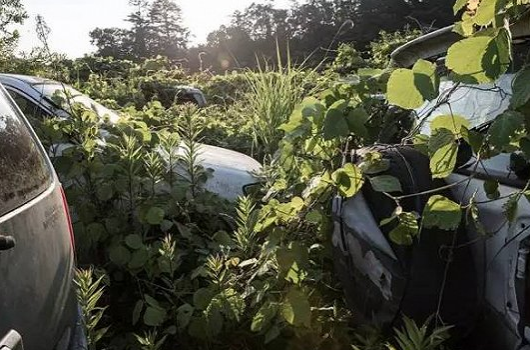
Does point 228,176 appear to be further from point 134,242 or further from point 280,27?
point 280,27

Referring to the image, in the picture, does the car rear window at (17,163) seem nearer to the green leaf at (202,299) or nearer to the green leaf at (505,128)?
the green leaf at (202,299)

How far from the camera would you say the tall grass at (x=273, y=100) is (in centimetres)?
618

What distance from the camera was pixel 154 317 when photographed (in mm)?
3137

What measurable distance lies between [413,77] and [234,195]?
2689mm

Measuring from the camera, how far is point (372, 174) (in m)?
2.72

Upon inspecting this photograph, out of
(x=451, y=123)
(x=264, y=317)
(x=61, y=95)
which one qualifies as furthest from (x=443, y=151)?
(x=61, y=95)

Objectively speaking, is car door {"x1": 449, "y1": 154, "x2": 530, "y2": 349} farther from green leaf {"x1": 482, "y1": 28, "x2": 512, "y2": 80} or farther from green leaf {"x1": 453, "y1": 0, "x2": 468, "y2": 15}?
green leaf {"x1": 453, "y1": 0, "x2": 468, "y2": 15}

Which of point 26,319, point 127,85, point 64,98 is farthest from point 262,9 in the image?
point 26,319

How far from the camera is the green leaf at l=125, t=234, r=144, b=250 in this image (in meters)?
3.71

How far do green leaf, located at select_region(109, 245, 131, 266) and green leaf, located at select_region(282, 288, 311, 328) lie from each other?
1213mm

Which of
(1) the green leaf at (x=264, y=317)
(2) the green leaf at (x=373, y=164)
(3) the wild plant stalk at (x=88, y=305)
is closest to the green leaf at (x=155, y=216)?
(1) the green leaf at (x=264, y=317)

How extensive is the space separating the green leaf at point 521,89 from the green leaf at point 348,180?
34.4 inches

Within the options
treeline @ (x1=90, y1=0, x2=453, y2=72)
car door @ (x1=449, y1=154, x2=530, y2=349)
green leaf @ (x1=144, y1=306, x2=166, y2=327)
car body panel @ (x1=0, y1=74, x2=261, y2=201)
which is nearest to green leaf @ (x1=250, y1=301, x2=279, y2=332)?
green leaf @ (x1=144, y1=306, x2=166, y2=327)

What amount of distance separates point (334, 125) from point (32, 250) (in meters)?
1.56
